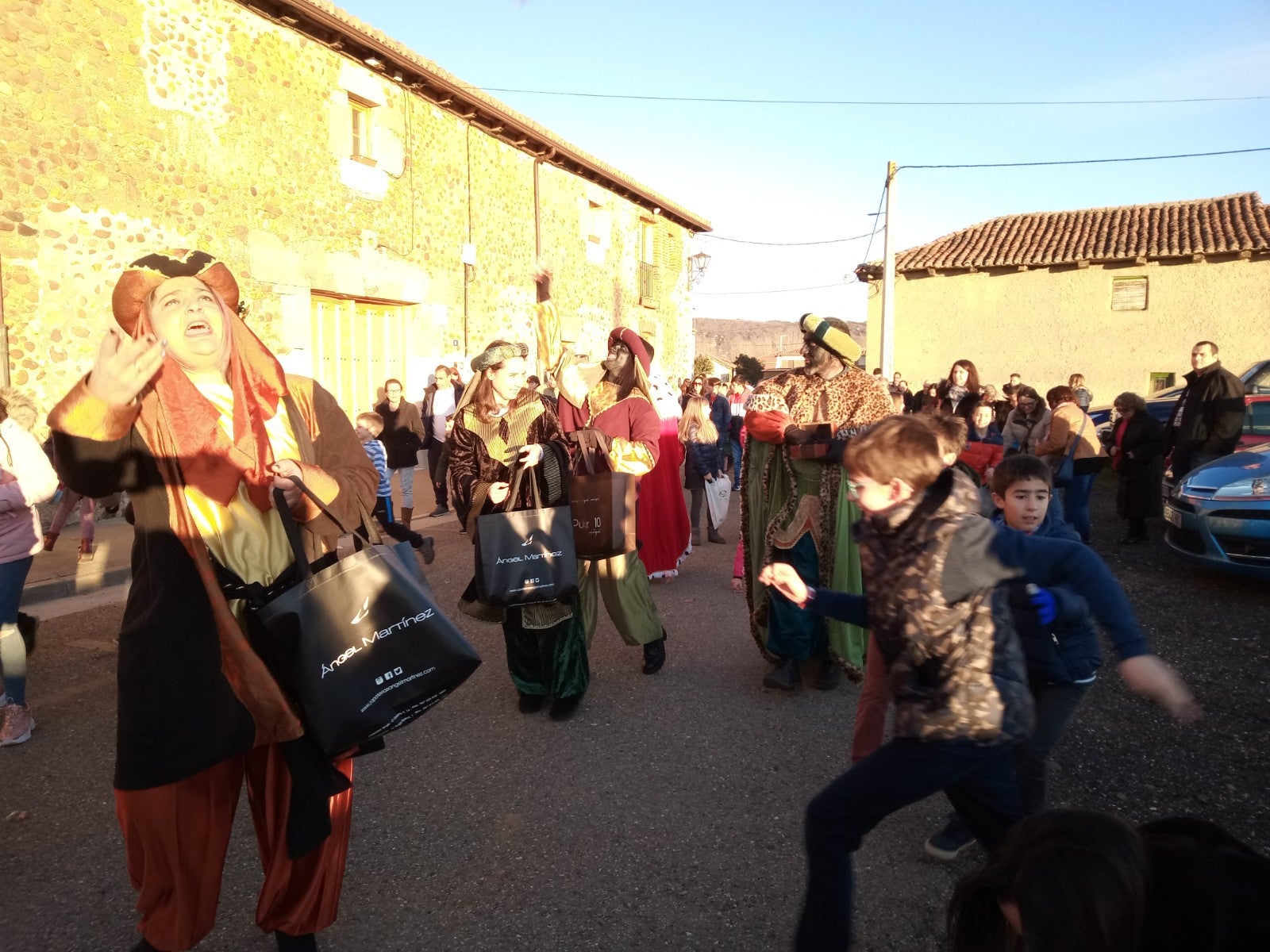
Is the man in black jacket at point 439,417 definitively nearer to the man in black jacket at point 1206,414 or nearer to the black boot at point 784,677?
the black boot at point 784,677

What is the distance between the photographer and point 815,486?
4543 mm

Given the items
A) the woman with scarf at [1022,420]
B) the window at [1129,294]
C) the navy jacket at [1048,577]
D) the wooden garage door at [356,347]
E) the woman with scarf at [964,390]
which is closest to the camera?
the navy jacket at [1048,577]

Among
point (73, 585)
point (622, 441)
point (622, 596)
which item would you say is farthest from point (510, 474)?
point (73, 585)

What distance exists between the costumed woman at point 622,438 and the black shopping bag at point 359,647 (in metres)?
2.19

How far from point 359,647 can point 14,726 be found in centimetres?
290

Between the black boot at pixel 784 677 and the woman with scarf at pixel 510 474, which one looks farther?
the black boot at pixel 784 677

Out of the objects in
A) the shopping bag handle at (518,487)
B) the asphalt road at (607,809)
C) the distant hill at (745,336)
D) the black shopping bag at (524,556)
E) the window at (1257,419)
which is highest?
the distant hill at (745,336)

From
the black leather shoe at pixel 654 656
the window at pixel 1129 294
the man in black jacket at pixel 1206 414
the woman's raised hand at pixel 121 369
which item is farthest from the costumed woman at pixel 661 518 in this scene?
the window at pixel 1129 294

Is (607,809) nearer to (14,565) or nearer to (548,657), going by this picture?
(548,657)

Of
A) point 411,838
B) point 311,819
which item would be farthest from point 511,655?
point 311,819

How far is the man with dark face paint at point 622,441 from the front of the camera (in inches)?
182

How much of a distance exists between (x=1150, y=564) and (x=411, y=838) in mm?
7586

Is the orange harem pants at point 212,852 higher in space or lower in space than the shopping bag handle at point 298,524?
lower

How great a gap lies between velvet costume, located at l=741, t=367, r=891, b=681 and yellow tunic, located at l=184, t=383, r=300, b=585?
2723mm
